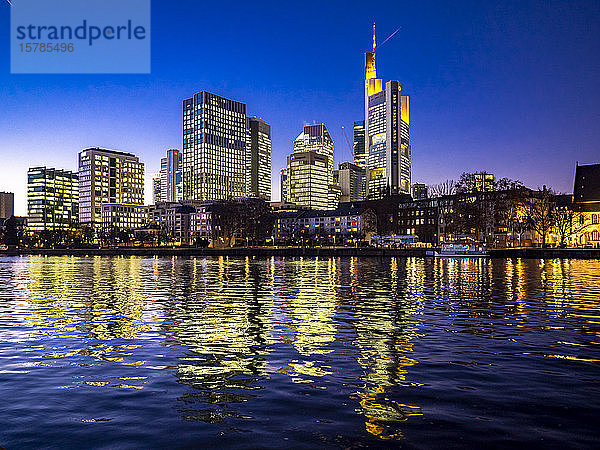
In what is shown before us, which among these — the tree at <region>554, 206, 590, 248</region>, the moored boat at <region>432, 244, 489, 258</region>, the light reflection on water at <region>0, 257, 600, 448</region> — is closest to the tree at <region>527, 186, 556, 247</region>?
the tree at <region>554, 206, 590, 248</region>

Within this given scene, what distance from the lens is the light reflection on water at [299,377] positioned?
423 inches

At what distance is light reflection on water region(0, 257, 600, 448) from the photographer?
1075 cm

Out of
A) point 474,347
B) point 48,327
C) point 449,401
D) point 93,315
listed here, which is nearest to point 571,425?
point 449,401

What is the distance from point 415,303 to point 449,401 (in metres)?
23.2

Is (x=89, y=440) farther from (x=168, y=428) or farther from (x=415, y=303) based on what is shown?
(x=415, y=303)

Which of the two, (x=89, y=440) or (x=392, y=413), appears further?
(x=392, y=413)

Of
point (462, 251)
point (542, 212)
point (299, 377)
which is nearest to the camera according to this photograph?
point (299, 377)

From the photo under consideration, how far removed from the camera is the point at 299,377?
1520 centimetres

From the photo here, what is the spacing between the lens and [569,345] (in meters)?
20.2

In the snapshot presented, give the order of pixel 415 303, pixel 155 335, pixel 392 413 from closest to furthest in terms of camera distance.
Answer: pixel 392 413 → pixel 155 335 → pixel 415 303

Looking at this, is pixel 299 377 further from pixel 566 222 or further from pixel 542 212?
pixel 566 222

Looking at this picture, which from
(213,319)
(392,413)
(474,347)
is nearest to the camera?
(392,413)

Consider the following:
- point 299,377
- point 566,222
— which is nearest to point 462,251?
point 566,222

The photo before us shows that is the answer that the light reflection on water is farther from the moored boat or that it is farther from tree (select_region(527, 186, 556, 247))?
tree (select_region(527, 186, 556, 247))
